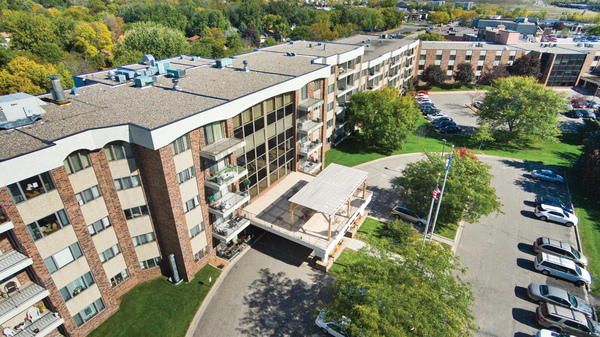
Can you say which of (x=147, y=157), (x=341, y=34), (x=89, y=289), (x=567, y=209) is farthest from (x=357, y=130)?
(x=341, y=34)

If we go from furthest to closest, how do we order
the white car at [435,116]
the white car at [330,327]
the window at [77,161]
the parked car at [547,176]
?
1. the white car at [435,116]
2. the parked car at [547,176]
3. the white car at [330,327]
4. the window at [77,161]

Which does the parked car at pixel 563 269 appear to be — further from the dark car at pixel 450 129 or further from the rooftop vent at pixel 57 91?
the rooftop vent at pixel 57 91

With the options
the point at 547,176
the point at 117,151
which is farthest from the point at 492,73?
the point at 117,151

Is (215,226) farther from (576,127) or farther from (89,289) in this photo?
(576,127)

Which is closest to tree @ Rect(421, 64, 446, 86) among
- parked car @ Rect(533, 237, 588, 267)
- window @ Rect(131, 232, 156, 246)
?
parked car @ Rect(533, 237, 588, 267)

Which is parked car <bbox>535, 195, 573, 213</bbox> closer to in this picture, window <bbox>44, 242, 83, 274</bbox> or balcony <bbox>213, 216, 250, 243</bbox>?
balcony <bbox>213, 216, 250, 243</bbox>

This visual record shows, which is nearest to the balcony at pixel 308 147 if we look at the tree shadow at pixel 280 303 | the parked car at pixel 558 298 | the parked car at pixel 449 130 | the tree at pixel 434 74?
the tree shadow at pixel 280 303
